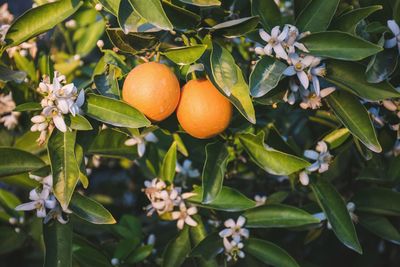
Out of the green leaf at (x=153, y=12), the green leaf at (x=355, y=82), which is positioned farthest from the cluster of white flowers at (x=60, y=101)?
the green leaf at (x=355, y=82)

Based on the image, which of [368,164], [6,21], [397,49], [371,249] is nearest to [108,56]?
[6,21]

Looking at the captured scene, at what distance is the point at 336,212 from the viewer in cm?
139

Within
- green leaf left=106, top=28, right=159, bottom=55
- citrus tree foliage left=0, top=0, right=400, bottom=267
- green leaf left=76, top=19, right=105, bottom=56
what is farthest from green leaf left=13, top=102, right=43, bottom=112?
green leaf left=76, top=19, right=105, bottom=56

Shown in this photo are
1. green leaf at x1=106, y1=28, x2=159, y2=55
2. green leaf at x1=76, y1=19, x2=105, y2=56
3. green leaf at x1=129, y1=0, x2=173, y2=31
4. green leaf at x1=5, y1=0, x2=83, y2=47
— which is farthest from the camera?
green leaf at x1=76, y1=19, x2=105, y2=56

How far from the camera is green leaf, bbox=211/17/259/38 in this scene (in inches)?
45.8

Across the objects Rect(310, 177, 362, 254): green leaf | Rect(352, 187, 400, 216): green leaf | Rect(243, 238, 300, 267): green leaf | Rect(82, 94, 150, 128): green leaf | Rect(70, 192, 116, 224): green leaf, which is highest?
Rect(82, 94, 150, 128): green leaf

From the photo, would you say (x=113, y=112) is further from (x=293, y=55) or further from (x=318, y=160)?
(x=318, y=160)

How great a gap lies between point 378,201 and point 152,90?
2.41 ft

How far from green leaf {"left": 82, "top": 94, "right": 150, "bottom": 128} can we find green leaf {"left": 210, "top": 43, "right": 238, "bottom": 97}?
0.17m

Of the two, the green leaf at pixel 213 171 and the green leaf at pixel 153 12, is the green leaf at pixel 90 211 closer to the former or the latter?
the green leaf at pixel 213 171

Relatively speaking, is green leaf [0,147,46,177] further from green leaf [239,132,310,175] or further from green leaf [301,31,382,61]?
green leaf [301,31,382,61]

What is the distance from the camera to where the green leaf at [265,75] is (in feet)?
3.70

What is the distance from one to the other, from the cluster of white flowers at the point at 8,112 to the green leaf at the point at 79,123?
47cm

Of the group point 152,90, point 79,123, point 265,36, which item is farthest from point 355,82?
point 79,123
